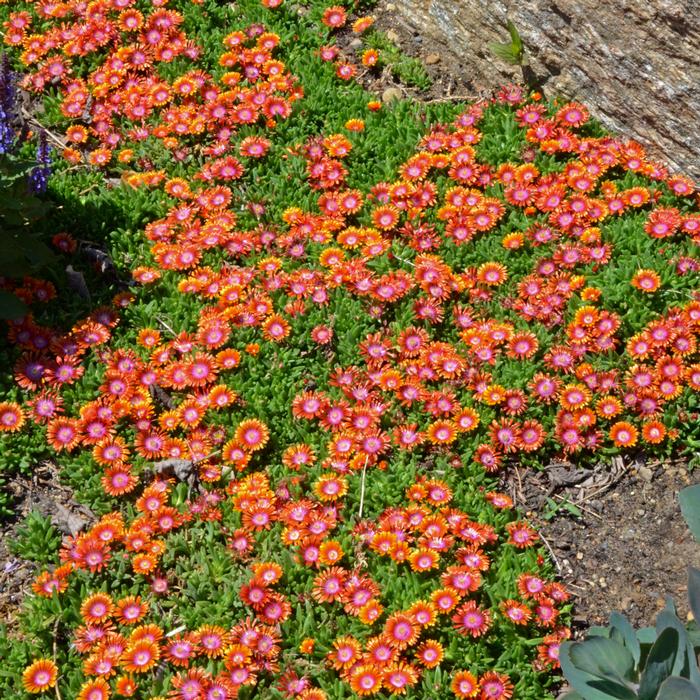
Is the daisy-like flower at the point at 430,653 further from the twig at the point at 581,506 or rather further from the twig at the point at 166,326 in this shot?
the twig at the point at 166,326

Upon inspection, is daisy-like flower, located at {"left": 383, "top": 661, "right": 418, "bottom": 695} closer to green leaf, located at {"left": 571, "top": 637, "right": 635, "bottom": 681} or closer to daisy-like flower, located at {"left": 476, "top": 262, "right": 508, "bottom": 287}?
green leaf, located at {"left": 571, "top": 637, "right": 635, "bottom": 681}

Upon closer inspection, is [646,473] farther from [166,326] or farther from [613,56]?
[166,326]

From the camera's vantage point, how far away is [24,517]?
419 centimetres

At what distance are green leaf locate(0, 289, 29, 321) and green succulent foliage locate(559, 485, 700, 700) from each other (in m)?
2.88

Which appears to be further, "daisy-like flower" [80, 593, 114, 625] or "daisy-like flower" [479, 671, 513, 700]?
"daisy-like flower" [80, 593, 114, 625]

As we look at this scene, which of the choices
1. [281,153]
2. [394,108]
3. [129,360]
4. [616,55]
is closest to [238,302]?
[129,360]

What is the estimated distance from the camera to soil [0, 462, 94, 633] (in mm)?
3971

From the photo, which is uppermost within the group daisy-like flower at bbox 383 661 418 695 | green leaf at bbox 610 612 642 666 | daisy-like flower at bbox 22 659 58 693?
green leaf at bbox 610 612 642 666

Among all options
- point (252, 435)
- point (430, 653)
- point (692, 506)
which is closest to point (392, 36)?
point (252, 435)

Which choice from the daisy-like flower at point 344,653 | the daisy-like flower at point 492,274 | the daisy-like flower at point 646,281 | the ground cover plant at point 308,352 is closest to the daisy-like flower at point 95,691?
the ground cover plant at point 308,352

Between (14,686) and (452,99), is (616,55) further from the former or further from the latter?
(14,686)

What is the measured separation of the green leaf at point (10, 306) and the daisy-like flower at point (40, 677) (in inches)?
63.0

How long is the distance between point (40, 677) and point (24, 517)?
2.62ft

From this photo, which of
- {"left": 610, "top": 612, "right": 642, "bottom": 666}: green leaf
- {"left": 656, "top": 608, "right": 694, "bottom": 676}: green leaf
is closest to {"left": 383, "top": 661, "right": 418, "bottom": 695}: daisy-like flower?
{"left": 610, "top": 612, "right": 642, "bottom": 666}: green leaf
